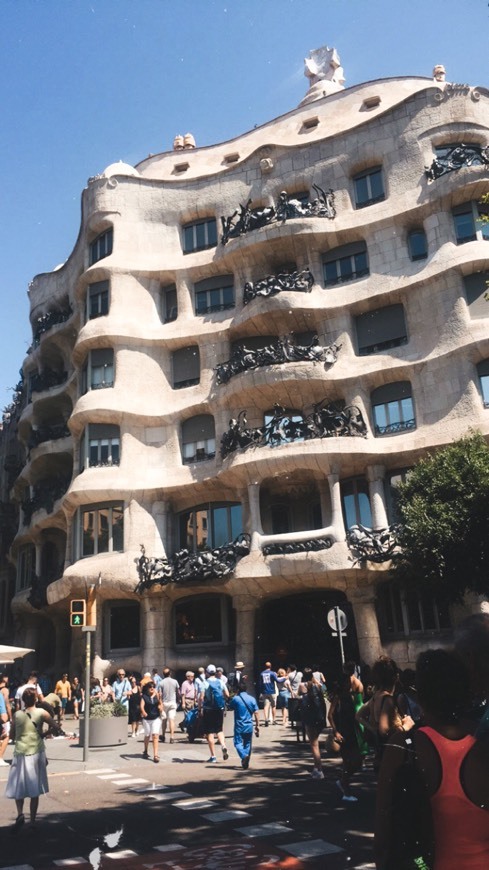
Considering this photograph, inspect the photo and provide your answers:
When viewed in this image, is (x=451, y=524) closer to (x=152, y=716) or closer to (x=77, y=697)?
(x=152, y=716)

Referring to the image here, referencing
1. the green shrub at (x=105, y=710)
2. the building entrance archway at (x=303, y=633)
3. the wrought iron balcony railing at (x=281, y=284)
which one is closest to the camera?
the green shrub at (x=105, y=710)

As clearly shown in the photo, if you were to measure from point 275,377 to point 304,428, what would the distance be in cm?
223

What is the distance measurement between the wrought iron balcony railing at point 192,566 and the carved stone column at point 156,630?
29.6 inches

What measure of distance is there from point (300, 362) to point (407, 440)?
477cm

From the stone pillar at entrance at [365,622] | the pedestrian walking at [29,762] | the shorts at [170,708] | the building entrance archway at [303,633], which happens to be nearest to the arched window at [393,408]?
the stone pillar at entrance at [365,622]

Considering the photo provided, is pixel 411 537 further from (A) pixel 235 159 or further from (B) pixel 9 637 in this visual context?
(B) pixel 9 637

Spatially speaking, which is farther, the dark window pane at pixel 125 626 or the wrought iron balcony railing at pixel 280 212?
the wrought iron balcony railing at pixel 280 212

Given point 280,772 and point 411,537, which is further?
point 411,537

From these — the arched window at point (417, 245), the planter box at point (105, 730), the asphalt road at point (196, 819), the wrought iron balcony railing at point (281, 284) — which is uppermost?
the arched window at point (417, 245)

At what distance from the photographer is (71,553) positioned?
2864 centimetres

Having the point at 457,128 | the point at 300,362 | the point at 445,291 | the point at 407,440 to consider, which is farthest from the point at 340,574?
the point at 457,128

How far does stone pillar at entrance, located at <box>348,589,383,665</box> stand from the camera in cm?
2336

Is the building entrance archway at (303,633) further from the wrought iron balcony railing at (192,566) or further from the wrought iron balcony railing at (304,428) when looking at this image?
the wrought iron balcony railing at (304,428)

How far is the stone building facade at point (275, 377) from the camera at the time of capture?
24609 mm
